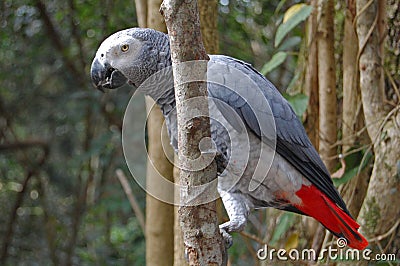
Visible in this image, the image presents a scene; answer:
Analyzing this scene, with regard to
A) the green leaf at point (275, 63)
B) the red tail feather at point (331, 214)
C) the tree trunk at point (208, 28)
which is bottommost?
the red tail feather at point (331, 214)

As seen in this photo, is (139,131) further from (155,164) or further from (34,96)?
(34,96)

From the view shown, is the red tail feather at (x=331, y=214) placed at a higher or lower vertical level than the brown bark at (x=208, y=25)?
lower

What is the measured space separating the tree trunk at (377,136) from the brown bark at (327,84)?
0.50ft

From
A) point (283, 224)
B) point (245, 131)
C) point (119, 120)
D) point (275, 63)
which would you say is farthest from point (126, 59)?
point (119, 120)

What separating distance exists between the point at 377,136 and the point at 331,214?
1.05 ft

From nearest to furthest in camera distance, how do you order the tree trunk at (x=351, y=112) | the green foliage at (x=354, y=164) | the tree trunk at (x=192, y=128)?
1. the tree trunk at (x=192, y=128)
2. the green foliage at (x=354, y=164)
3. the tree trunk at (x=351, y=112)

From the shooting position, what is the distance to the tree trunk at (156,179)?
4.78 feet

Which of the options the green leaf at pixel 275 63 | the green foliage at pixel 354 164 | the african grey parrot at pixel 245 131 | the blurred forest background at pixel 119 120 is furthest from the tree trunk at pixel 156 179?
the green foliage at pixel 354 164

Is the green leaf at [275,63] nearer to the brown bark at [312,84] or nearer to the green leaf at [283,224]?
the brown bark at [312,84]

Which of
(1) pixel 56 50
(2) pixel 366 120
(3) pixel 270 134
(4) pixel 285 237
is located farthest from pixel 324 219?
(1) pixel 56 50

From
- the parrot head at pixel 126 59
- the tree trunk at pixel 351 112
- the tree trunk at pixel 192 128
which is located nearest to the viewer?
the tree trunk at pixel 192 128

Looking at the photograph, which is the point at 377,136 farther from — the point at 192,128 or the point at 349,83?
the point at 192,128

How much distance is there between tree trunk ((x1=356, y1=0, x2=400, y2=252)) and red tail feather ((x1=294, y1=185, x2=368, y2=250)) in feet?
0.63

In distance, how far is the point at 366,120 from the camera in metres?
1.54
